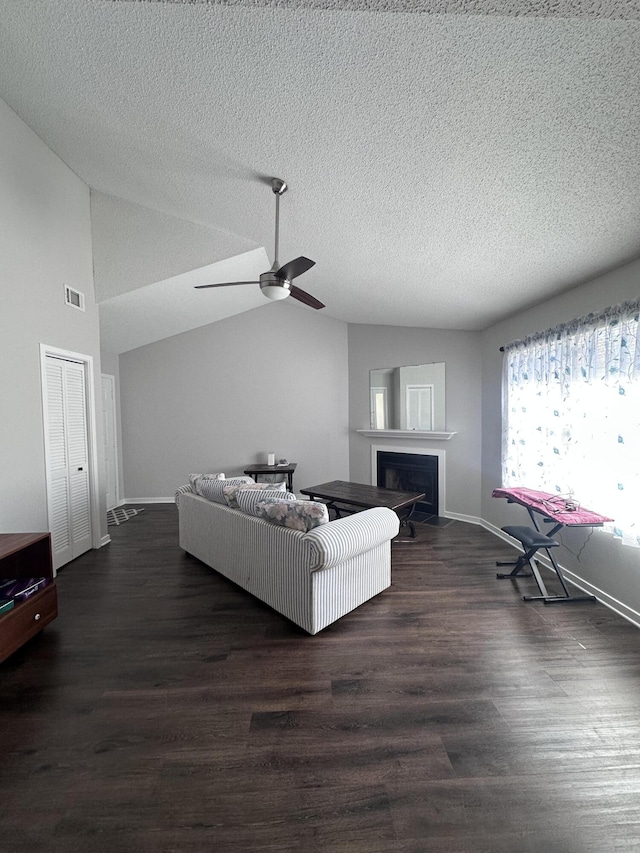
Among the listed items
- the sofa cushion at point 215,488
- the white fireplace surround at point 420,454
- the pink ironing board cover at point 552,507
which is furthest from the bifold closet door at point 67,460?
the pink ironing board cover at point 552,507

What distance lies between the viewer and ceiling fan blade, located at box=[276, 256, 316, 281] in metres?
2.35

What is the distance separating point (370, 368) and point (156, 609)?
4211 mm

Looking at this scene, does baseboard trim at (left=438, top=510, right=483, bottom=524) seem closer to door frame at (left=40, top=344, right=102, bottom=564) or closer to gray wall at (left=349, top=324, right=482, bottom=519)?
gray wall at (left=349, top=324, right=482, bottom=519)

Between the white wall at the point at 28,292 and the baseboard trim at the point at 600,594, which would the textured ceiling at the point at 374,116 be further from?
the baseboard trim at the point at 600,594

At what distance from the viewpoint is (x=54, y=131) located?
2.75 metres

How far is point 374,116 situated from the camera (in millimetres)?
1716

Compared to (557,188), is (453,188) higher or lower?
higher

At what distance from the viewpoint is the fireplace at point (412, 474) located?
490 cm

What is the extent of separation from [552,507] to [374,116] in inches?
112

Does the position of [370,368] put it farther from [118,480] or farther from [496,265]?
[118,480]

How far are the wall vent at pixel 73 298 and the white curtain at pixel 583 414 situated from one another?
4400 mm

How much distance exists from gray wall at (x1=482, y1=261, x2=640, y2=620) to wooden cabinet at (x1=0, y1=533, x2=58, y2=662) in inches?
152

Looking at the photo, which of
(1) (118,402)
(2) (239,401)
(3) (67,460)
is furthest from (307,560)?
(1) (118,402)

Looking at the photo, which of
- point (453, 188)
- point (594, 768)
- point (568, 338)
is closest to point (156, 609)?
point (594, 768)
